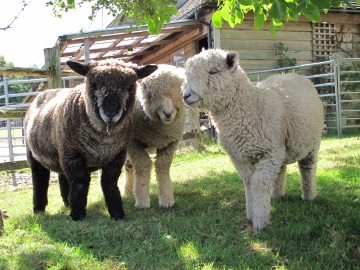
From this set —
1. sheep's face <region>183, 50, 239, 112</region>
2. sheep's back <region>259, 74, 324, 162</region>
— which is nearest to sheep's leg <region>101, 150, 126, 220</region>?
sheep's face <region>183, 50, 239, 112</region>

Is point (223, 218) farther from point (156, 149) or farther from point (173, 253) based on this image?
point (156, 149)

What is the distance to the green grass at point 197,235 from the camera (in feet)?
11.3

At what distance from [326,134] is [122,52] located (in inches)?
370

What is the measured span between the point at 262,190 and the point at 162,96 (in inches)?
70.1

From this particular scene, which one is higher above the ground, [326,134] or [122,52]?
[122,52]

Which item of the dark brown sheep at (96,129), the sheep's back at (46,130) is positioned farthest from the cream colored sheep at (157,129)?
the sheep's back at (46,130)

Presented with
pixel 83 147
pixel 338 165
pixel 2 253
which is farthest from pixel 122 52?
pixel 2 253

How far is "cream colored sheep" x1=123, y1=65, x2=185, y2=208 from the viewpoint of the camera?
5277 mm

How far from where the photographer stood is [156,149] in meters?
5.66

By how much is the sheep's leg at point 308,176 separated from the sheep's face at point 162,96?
1.73 meters

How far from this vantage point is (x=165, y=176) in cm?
549

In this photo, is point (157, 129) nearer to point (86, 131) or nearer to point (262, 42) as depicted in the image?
point (86, 131)

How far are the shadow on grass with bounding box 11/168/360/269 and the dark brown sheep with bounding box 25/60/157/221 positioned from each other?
37 centimetres

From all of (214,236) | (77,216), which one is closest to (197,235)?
(214,236)
